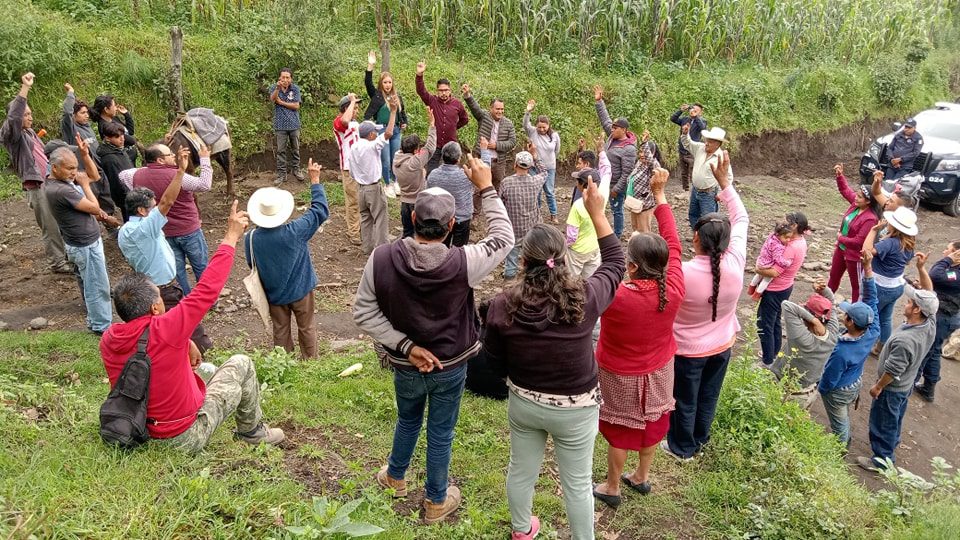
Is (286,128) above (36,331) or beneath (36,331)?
above

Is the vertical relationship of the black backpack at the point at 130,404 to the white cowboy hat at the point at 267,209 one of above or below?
below

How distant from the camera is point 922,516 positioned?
4.26m

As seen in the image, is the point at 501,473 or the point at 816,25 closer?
the point at 501,473

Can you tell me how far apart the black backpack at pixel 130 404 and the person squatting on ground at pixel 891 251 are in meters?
7.06

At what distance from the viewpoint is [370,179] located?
9031 mm

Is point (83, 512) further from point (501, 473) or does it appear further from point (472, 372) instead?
point (472, 372)

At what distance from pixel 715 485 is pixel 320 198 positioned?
383cm

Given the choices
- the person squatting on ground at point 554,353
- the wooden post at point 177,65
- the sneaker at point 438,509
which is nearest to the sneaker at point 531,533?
the person squatting on ground at point 554,353

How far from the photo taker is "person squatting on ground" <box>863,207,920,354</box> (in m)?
7.18

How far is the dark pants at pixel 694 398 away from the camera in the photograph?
480 centimetres

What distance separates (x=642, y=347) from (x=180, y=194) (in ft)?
16.7

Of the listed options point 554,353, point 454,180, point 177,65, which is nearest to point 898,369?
point 554,353

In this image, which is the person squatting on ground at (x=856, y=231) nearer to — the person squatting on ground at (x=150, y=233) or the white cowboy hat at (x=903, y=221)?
the white cowboy hat at (x=903, y=221)

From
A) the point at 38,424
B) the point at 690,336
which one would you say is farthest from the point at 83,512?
the point at 690,336
